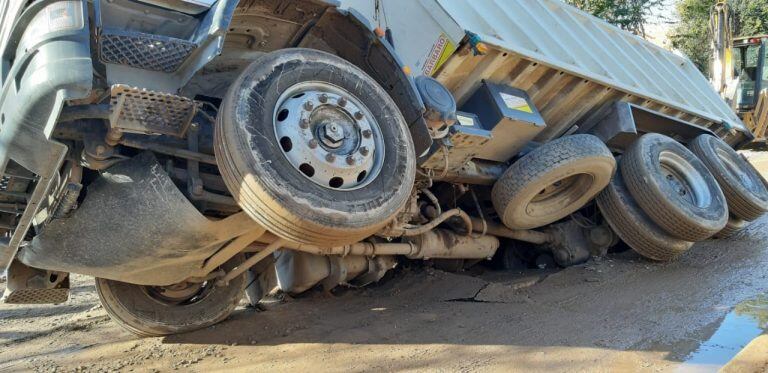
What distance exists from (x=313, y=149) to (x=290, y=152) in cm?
10

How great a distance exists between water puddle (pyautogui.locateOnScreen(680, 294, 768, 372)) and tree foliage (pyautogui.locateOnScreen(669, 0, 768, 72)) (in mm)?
22693

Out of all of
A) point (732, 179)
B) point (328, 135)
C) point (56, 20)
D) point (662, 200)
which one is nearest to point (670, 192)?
point (662, 200)

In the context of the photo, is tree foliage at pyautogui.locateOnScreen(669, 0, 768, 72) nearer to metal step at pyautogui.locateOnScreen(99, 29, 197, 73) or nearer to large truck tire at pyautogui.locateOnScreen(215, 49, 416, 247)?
large truck tire at pyautogui.locateOnScreen(215, 49, 416, 247)

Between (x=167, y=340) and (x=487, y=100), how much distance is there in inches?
102

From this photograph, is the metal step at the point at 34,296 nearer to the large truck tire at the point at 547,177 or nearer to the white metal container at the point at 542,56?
the white metal container at the point at 542,56

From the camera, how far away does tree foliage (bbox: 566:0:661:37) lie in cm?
2148

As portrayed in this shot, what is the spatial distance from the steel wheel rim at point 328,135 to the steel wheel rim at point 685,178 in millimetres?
3470

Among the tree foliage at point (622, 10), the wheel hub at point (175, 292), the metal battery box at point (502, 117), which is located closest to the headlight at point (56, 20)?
the wheel hub at point (175, 292)

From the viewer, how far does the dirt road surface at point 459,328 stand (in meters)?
3.34

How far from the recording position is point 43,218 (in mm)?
2908

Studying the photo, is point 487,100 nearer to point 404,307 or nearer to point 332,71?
point 404,307

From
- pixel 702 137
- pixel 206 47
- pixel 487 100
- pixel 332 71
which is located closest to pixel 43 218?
pixel 206 47

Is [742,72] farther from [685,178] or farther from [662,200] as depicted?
[662,200]

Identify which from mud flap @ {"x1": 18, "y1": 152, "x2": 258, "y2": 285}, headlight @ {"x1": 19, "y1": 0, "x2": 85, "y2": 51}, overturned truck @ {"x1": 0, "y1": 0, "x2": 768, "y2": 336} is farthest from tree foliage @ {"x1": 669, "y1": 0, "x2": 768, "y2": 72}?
headlight @ {"x1": 19, "y1": 0, "x2": 85, "y2": 51}
